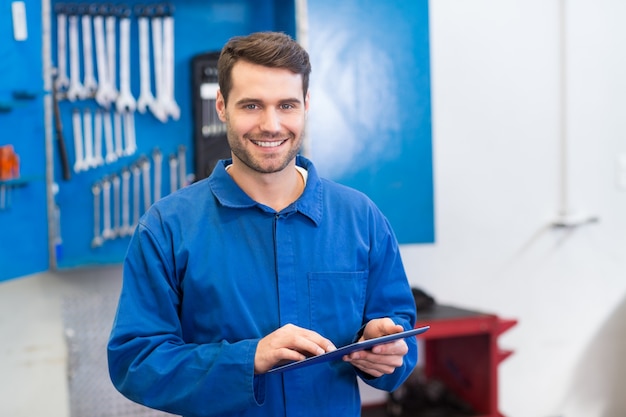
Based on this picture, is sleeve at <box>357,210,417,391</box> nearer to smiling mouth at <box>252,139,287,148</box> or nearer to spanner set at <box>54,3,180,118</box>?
smiling mouth at <box>252,139,287,148</box>

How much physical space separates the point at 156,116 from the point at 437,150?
1158 mm

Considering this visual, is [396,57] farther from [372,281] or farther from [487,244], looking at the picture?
[372,281]

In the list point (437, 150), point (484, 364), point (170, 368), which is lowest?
point (484, 364)

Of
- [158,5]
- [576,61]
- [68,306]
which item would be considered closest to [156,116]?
[158,5]

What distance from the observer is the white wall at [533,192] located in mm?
2961

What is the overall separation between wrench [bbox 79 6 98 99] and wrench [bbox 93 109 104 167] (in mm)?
75

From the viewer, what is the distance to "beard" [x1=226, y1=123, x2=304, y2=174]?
1256mm

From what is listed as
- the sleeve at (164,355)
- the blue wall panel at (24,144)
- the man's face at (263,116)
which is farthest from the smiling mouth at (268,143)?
the blue wall panel at (24,144)

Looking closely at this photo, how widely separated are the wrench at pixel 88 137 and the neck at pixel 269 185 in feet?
4.12

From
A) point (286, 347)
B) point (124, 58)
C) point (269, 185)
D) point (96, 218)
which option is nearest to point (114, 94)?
point (124, 58)

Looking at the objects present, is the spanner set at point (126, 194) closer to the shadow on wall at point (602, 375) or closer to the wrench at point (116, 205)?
the wrench at point (116, 205)

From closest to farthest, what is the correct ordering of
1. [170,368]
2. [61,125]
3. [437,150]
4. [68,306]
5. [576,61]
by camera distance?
1. [170,368]
2. [61,125]
3. [68,306]
4. [437,150]
5. [576,61]

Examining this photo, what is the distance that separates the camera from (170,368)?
116 centimetres

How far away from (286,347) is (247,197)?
0.99 ft
